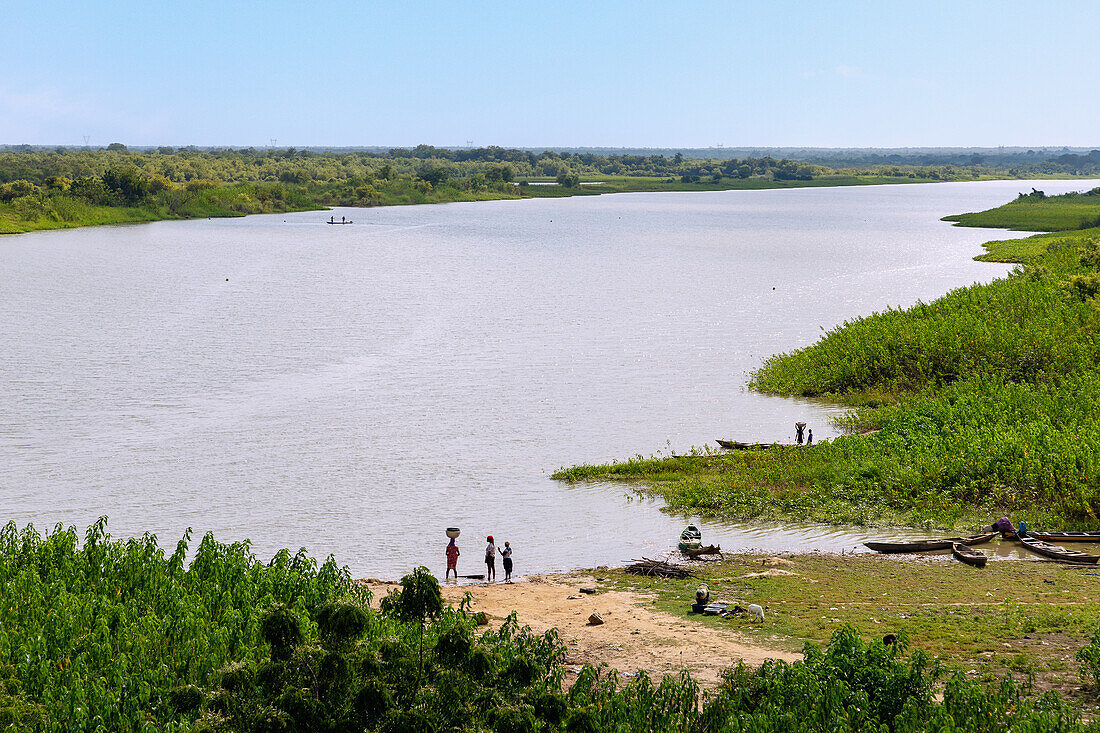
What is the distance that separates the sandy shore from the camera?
19.8m

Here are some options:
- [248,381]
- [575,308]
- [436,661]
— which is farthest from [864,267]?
[436,661]

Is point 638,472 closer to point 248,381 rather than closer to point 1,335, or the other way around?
point 248,381

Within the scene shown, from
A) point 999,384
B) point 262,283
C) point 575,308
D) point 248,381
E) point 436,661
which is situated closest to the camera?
point 436,661

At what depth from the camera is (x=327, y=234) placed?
490 feet

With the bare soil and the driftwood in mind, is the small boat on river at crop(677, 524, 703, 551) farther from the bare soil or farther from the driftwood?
the bare soil

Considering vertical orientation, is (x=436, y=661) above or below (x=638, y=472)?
above

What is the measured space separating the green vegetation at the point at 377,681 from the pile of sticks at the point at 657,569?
21.1 ft

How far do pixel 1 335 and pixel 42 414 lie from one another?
2330 cm

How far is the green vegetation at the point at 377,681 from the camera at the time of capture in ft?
46.1

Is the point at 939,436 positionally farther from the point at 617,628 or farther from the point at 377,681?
the point at 377,681

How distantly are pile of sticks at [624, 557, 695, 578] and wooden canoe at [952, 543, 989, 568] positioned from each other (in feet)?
22.5

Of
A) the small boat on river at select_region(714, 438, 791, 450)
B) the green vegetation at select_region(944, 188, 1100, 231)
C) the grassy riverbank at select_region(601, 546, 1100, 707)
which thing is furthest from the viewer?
the green vegetation at select_region(944, 188, 1100, 231)

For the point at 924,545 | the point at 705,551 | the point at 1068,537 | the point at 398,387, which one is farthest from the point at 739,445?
the point at 398,387

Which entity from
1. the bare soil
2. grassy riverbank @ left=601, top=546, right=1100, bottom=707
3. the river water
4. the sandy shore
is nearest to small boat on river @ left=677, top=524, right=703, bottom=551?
grassy riverbank @ left=601, top=546, right=1100, bottom=707
